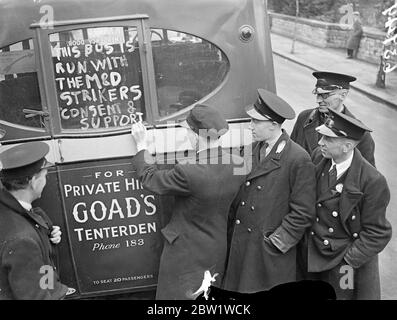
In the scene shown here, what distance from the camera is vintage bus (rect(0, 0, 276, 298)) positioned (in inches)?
140

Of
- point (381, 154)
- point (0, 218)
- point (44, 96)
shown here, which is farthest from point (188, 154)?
point (381, 154)

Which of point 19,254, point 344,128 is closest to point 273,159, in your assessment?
point 344,128

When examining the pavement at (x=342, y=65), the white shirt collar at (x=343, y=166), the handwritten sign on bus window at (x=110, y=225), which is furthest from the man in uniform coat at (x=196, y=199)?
the pavement at (x=342, y=65)

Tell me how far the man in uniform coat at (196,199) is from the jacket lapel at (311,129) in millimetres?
1122

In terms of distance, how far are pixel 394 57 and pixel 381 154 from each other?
702 centimetres

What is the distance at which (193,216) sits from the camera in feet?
11.4

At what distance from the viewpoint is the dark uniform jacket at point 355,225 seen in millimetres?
3266

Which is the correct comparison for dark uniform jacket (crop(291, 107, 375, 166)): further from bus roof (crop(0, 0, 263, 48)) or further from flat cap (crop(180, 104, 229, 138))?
flat cap (crop(180, 104, 229, 138))

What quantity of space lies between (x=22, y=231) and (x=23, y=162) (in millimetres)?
385

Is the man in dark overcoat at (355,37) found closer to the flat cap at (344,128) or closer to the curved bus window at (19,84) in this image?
the flat cap at (344,128)

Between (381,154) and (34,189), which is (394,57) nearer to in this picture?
(381,154)

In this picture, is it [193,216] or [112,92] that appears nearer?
[193,216]

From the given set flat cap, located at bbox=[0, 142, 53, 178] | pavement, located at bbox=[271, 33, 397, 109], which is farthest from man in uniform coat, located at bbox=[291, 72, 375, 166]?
pavement, located at bbox=[271, 33, 397, 109]

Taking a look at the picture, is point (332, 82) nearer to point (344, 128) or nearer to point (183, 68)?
point (344, 128)
